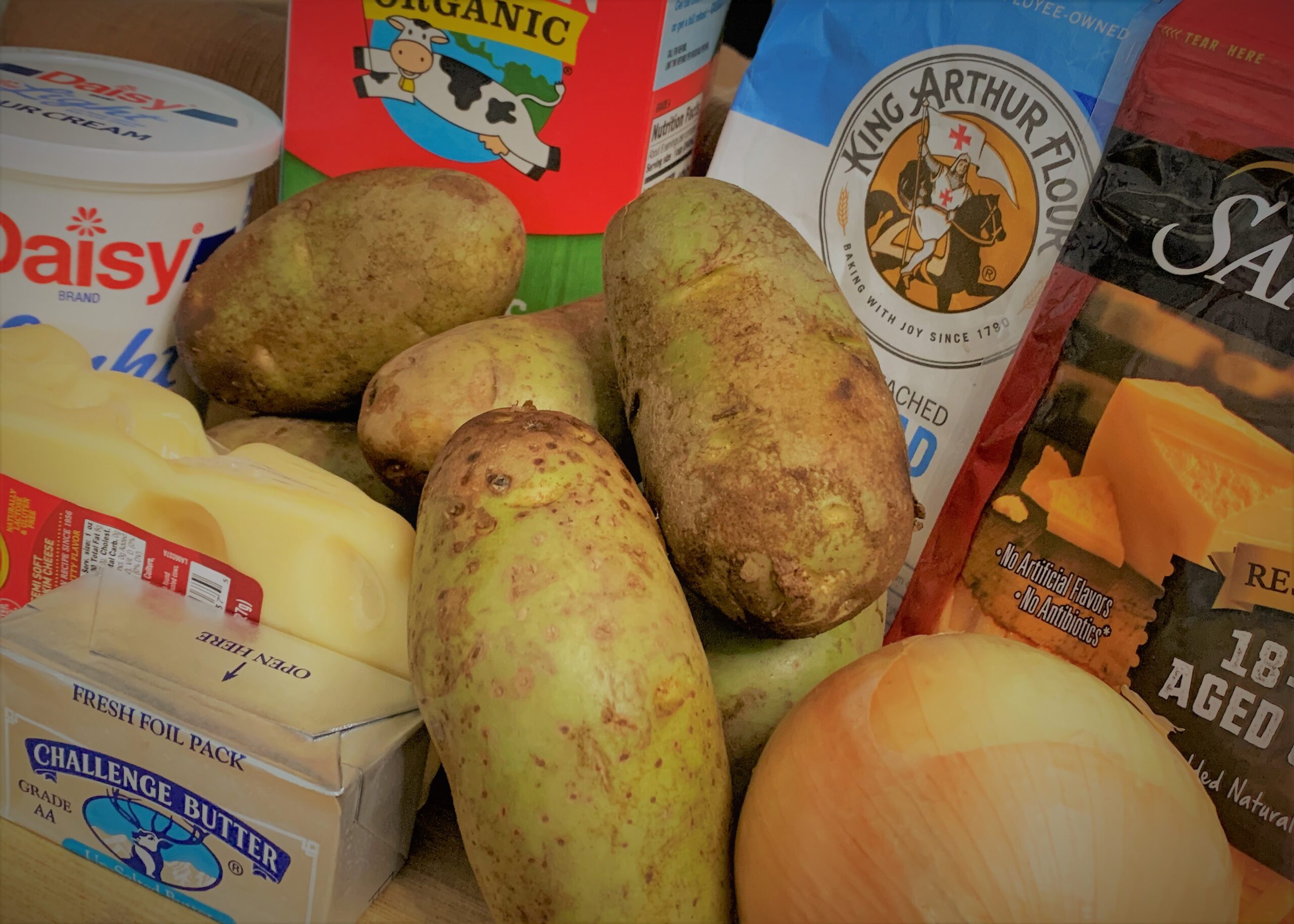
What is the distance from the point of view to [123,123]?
2.35ft

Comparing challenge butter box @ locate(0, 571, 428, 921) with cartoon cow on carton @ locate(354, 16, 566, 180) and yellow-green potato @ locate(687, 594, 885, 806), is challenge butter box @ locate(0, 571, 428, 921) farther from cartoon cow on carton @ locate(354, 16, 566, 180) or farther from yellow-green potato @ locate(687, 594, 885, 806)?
cartoon cow on carton @ locate(354, 16, 566, 180)

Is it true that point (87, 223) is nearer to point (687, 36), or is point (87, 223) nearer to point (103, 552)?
point (103, 552)

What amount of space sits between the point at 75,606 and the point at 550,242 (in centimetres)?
51

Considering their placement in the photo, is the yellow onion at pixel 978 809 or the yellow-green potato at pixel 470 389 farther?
the yellow-green potato at pixel 470 389

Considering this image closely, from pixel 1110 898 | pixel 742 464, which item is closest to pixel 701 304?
pixel 742 464

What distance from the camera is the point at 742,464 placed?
21.7 inches

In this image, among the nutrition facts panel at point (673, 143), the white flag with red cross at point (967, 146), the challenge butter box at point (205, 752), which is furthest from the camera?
the nutrition facts panel at point (673, 143)

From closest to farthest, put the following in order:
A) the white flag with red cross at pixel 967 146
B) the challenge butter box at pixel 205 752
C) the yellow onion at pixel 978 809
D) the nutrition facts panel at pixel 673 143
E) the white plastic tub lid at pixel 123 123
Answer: the yellow onion at pixel 978 809 → the challenge butter box at pixel 205 752 → the white plastic tub lid at pixel 123 123 → the white flag with red cross at pixel 967 146 → the nutrition facts panel at pixel 673 143

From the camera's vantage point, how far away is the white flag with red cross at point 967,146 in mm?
758

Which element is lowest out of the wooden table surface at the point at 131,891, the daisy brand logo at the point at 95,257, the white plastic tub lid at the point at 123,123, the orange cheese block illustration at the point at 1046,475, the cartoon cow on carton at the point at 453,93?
the wooden table surface at the point at 131,891

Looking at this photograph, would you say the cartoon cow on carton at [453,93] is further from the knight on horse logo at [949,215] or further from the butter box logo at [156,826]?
the butter box logo at [156,826]

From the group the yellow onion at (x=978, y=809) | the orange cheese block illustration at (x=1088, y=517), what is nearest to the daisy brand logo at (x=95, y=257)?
the yellow onion at (x=978, y=809)

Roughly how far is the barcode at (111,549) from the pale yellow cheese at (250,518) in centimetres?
1

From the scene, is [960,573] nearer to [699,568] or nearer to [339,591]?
[699,568]
